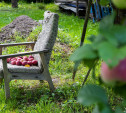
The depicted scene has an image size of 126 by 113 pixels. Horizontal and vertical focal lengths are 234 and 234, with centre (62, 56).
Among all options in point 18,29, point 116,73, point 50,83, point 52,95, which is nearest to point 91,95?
point 116,73

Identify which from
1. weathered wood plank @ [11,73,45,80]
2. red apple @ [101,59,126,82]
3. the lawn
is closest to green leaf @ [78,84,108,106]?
red apple @ [101,59,126,82]

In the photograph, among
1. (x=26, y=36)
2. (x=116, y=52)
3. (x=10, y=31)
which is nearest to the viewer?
(x=116, y=52)

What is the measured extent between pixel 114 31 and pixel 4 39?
5265mm

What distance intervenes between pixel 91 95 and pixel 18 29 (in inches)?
214

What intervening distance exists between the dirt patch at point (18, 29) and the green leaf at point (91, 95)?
5.01 meters

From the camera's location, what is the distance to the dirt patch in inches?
214

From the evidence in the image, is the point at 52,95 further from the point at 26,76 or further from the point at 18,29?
the point at 18,29

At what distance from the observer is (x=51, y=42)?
126 inches

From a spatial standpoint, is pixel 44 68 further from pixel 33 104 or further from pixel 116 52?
pixel 116 52

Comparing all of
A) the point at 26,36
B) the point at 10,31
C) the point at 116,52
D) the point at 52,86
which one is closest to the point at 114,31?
the point at 116,52

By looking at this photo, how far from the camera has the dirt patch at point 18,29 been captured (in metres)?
5.43

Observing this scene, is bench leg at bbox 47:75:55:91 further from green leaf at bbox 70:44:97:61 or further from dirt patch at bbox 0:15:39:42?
green leaf at bbox 70:44:97:61

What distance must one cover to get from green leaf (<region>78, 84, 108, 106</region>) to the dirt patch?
5015mm

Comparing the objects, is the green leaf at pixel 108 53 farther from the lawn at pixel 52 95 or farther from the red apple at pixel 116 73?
the lawn at pixel 52 95
